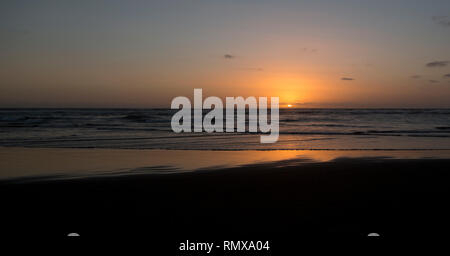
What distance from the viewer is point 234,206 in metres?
6.57

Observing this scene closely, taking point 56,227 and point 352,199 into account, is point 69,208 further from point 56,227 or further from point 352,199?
point 352,199

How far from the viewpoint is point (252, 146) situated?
16.7 meters

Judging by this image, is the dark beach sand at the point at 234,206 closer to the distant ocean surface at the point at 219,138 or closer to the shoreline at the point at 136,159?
the shoreline at the point at 136,159

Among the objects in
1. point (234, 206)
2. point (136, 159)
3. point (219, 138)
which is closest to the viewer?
point (234, 206)

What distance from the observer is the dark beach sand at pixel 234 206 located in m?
5.34

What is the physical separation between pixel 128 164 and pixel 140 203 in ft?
15.9

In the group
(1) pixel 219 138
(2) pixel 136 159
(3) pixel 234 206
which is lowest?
(3) pixel 234 206

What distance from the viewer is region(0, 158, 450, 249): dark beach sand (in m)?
5.34

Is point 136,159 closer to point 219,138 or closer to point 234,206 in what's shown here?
point 234,206

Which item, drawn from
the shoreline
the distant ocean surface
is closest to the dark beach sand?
the shoreline

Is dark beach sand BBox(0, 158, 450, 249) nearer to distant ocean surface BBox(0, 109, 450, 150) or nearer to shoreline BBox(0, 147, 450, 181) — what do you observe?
shoreline BBox(0, 147, 450, 181)

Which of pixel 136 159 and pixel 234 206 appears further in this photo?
pixel 136 159

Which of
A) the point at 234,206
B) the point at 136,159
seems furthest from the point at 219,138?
the point at 234,206

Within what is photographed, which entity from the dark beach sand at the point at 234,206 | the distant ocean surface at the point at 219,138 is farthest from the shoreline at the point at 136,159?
the distant ocean surface at the point at 219,138
